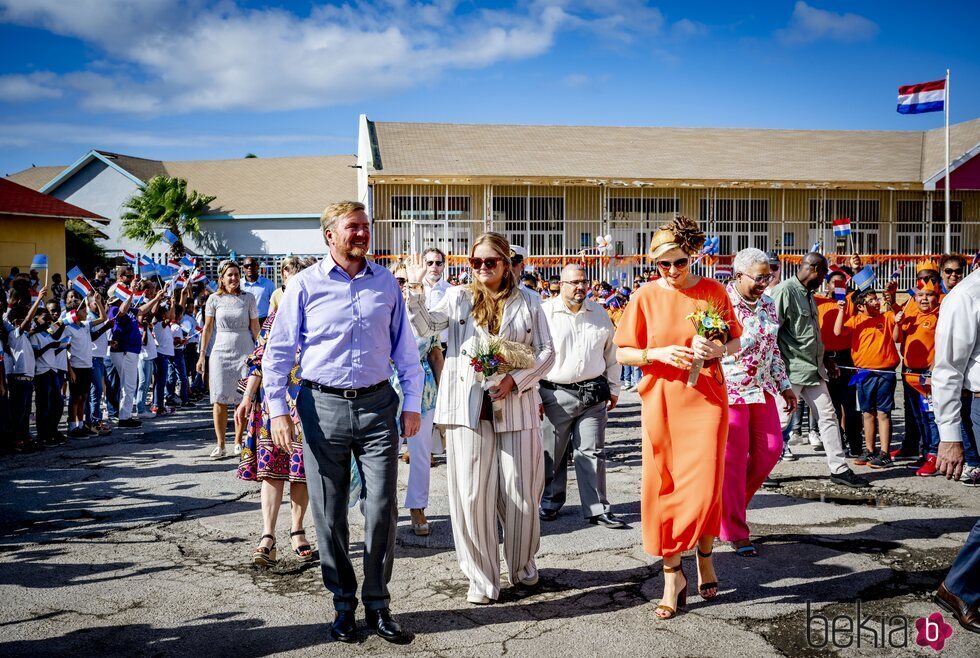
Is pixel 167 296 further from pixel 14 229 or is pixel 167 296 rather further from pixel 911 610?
pixel 14 229

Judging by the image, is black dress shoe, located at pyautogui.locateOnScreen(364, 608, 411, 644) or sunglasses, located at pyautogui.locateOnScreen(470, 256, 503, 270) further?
sunglasses, located at pyautogui.locateOnScreen(470, 256, 503, 270)

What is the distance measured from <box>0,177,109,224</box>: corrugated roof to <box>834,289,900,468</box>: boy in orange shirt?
84.2ft

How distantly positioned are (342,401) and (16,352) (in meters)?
7.19

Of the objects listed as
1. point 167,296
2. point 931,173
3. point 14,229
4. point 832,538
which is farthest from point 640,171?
point 832,538

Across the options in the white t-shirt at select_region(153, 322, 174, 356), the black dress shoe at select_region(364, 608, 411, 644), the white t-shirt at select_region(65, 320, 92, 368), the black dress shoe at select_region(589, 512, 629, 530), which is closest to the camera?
the black dress shoe at select_region(364, 608, 411, 644)

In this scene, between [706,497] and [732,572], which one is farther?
[732,572]

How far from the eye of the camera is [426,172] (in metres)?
26.1

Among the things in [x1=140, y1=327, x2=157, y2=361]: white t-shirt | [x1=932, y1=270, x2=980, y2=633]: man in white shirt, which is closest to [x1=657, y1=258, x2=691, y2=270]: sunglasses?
[x1=932, y1=270, x2=980, y2=633]: man in white shirt

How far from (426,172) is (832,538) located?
21491 millimetres

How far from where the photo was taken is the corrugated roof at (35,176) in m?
48.5

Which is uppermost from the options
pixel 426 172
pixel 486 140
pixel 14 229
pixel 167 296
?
pixel 486 140

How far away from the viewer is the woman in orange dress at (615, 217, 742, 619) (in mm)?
4738

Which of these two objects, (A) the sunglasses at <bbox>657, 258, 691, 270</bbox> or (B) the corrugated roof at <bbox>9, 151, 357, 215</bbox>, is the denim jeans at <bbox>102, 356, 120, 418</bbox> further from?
(B) the corrugated roof at <bbox>9, 151, 357, 215</bbox>

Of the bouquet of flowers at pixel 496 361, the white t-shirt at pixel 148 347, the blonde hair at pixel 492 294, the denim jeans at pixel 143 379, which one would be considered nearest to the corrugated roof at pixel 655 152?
the white t-shirt at pixel 148 347
